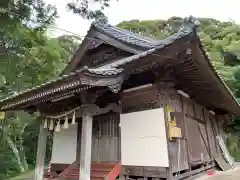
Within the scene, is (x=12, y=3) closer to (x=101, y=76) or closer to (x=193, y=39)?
(x=101, y=76)

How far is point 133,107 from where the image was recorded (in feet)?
18.7

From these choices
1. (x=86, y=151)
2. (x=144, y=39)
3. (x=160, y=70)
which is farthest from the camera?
(x=144, y=39)

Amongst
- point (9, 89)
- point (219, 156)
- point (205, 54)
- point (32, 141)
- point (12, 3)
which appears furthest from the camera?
point (32, 141)

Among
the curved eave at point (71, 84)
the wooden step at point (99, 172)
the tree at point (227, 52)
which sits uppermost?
the tree at point (227, 52)

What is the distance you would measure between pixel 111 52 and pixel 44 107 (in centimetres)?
301

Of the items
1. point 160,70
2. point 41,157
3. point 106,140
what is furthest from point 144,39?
point 41,157

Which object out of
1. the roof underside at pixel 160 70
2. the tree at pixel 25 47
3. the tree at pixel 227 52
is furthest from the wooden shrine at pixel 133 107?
the tree at pixel 227 52

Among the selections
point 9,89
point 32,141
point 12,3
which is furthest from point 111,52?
point 32,141

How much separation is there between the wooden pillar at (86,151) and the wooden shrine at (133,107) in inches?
0.8

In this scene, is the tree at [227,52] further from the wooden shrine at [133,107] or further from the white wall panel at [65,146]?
the white wall panel at [65,146]

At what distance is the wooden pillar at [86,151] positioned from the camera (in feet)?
15.1

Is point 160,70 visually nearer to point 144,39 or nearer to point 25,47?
point 144,39

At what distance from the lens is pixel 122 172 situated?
5504 mm

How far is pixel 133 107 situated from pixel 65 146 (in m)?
3.06
